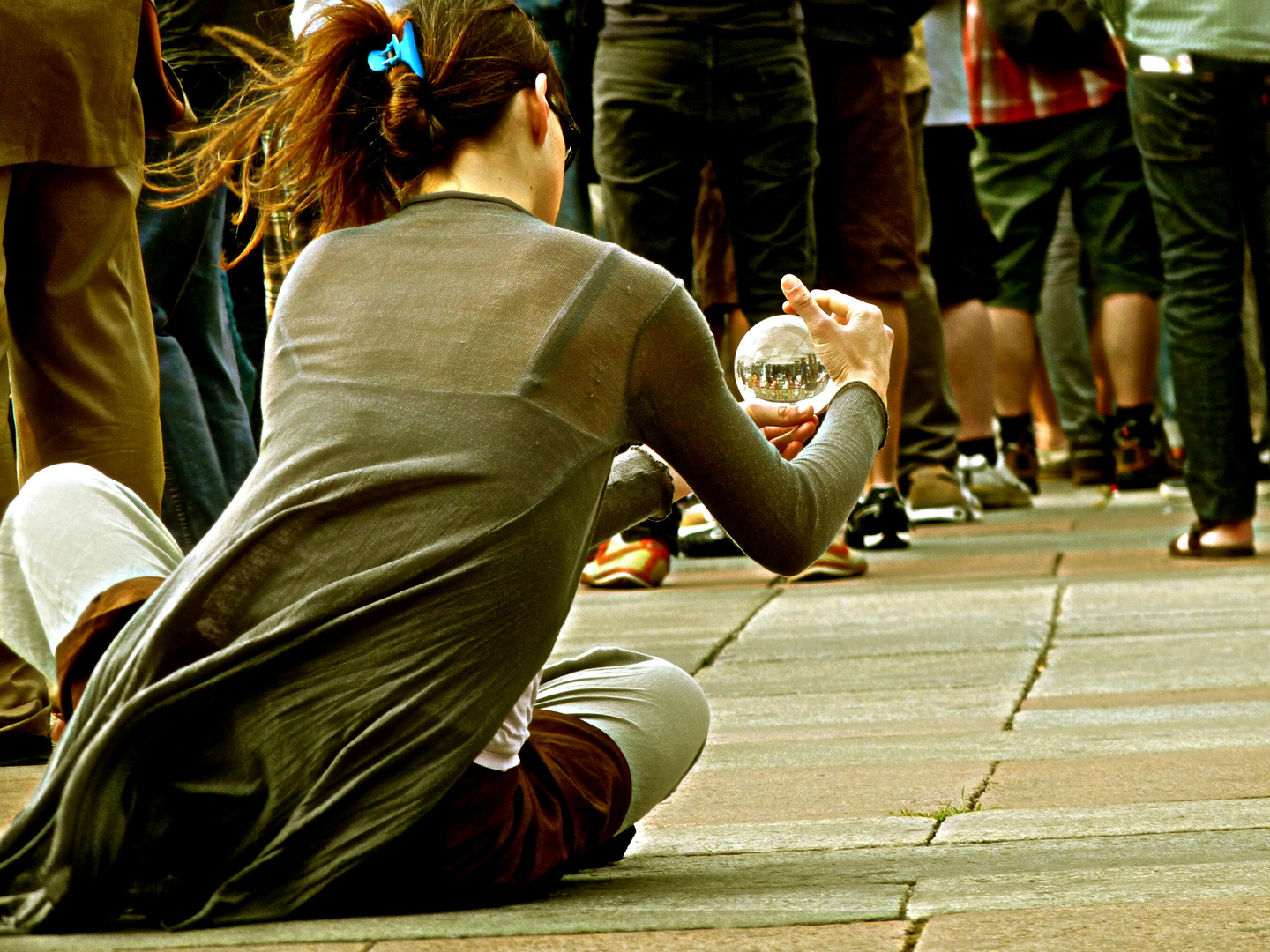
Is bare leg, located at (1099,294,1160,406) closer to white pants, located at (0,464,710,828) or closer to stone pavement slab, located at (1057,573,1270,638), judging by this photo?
stone pavement slab, located at (1057,573,1270,638)

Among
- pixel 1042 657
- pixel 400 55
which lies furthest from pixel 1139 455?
pixel 400 55

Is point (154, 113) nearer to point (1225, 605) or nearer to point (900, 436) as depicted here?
point (1225, 605)

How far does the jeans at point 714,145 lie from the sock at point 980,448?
222 cm

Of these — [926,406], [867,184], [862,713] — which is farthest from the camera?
[926,406]

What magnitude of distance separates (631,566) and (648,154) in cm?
120

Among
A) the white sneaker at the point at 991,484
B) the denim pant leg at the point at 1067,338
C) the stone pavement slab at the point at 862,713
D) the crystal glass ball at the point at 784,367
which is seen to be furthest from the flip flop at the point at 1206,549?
the crystal glass ball at the point at 784,367

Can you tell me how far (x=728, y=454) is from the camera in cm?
231

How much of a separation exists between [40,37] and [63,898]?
1.82 meters

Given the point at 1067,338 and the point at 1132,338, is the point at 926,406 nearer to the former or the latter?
the point at 1132,338

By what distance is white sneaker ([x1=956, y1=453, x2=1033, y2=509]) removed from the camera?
770 cm

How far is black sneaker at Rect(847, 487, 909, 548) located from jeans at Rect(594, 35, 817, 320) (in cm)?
95

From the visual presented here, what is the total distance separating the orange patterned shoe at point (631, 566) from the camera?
568cm

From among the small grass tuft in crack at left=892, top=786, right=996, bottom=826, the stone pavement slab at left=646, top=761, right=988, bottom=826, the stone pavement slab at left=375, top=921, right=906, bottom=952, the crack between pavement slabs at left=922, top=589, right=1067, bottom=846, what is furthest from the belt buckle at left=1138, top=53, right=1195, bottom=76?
the stone pavement slab at left=375, top=921, right=906, bottom=952

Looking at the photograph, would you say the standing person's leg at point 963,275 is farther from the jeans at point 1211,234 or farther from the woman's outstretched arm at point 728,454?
the woman's outstretched arm at point 728,454
